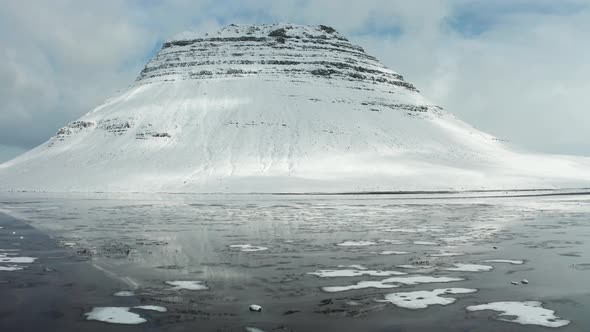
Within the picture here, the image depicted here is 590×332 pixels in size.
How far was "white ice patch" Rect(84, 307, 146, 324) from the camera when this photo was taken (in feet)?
25.3

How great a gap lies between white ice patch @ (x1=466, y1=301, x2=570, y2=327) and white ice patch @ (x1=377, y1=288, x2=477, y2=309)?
0.61m

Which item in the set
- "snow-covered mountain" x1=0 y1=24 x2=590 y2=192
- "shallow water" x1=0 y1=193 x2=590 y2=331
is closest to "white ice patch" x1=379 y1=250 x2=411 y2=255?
"shallow water" x1=0 y1=193 x2=590 y2=331

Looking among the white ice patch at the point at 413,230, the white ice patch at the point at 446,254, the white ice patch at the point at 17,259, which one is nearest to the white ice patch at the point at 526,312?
the white ice patch at the point at 446,254

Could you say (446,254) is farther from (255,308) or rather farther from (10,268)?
(10,268)

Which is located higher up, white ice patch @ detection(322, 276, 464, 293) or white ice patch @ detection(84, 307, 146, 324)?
white ice patch @ detection(322, 276, 464, 293)

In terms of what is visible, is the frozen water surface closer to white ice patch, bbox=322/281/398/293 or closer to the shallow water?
the shallow water

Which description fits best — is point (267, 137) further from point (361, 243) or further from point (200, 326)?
point (200, 326)

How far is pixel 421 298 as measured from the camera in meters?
9.17

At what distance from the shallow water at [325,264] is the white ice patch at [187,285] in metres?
0.21

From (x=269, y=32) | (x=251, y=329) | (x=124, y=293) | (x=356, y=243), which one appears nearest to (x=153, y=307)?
(x=124, y=293)

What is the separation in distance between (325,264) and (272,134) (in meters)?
84.7

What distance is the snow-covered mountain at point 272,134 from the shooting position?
73.0 meters

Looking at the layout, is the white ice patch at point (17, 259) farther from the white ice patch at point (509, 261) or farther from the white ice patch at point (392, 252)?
the white ice patch at point (509, 261)

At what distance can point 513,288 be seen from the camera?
9.94m
